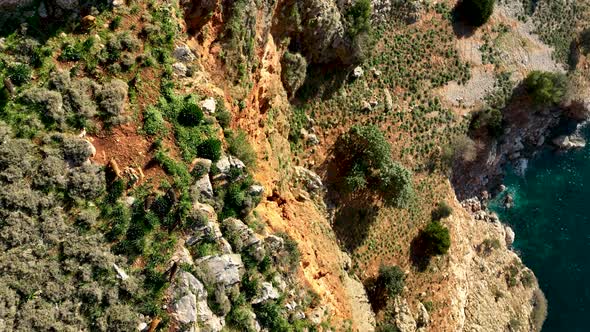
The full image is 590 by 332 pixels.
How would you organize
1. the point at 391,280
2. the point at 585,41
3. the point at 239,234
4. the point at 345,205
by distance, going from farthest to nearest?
the point at 585,41 < the point at 345,205 < the point at 391,280 < the point at 239,234

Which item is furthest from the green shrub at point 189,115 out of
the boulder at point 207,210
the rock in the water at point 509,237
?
the rock in the water at point 509,237

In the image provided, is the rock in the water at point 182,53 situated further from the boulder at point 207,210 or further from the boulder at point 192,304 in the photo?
the boulder at point 192,304

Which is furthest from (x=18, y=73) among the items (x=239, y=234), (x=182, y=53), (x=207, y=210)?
(x=239, y=234)

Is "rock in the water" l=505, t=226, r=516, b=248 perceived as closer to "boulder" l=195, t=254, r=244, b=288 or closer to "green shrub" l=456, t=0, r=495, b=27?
"green shrub" l=456, t=0, r=495, b=27

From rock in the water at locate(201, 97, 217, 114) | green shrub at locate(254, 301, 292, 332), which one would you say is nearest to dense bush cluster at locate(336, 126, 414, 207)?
green shrub at locate(254, 301, 292, 332)

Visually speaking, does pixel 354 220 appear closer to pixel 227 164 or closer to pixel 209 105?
pixel 227 164

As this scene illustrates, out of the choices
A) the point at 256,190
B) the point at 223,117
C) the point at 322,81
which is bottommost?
the point at 256,190

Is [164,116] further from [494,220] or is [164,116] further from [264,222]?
[494,220]
